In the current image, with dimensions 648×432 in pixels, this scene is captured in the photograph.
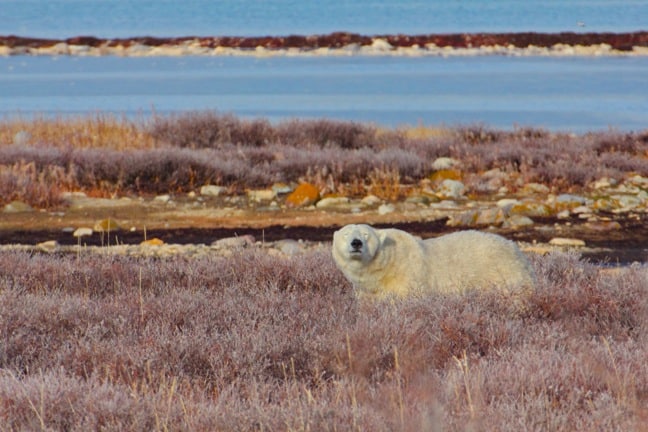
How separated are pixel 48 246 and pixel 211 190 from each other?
13.8ft

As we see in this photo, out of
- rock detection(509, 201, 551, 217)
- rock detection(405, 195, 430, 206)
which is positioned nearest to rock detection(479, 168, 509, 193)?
rock detection(405, 195, 430, 206)

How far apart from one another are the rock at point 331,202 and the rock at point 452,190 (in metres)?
1.54

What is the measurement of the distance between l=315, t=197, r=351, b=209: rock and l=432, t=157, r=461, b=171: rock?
3.10m

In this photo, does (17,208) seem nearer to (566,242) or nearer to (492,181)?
(492,181)

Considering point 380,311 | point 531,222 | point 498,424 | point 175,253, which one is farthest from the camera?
point 531,222

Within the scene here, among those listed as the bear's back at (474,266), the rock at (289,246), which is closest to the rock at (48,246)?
the rock at (289,246)

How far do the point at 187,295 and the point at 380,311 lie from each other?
151cm

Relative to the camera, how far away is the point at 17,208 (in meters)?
14.4

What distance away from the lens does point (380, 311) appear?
7.02 meters

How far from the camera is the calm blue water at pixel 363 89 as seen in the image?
1232 inches

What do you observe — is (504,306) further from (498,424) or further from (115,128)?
(115,128)

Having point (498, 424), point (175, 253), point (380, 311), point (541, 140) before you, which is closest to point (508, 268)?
point (380, 311)

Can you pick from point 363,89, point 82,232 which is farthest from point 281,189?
point 363,89

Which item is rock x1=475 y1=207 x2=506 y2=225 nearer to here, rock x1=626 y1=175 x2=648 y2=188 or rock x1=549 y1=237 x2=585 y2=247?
rock x1=549 y1=237 x2=585 y2=247
